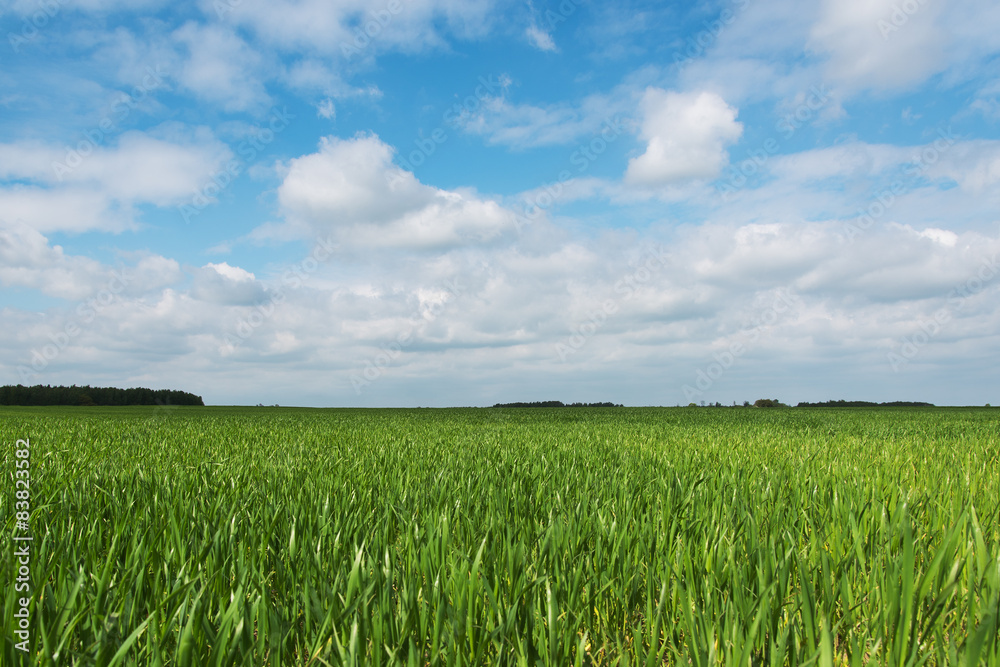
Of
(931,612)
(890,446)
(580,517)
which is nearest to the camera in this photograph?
(931,612)

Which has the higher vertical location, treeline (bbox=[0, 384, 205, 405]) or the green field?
the green field

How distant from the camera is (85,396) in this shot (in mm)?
70375

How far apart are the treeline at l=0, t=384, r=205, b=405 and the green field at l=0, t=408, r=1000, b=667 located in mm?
83137

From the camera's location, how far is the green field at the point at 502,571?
4.80ft

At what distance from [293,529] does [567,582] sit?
122 cm

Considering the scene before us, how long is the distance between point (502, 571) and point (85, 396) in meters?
89.7

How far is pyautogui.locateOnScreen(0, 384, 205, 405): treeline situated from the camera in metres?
65.0

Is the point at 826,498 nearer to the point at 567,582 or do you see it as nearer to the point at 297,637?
the point at 567,582

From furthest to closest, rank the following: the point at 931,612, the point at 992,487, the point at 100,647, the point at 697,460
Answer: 1. the point at 697,460
2. the point at 992,487
3. the point at 931,612
4. the point at 100,647

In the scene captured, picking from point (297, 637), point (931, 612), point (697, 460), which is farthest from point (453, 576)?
point (697, 460)

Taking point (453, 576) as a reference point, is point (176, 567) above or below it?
below

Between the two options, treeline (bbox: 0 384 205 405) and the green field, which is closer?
the green field

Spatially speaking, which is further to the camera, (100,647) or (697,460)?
(697,460)

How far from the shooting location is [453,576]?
5.89 feet
